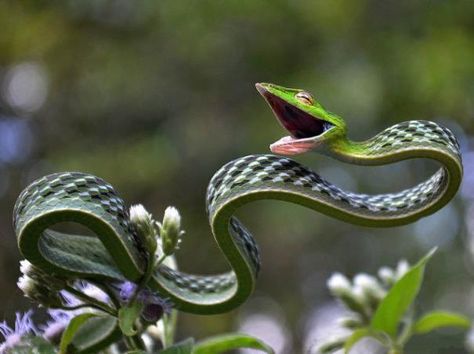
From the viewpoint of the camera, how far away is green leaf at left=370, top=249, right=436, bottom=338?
5.24 ft

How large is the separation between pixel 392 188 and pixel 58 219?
833 cm

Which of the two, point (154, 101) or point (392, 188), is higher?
point (154, 101)

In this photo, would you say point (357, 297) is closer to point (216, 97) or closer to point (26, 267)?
point (26, 267)

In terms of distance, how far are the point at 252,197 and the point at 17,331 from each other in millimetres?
479

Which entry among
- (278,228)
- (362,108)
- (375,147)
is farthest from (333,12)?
(375,147)

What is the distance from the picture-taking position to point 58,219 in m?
1.22

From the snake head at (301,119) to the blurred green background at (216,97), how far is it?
6.29 metres

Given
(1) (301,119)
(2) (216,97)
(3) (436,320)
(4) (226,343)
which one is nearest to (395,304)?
(3) (436,320)

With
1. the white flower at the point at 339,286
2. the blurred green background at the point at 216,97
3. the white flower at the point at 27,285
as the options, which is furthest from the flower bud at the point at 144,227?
the blurred green background at the point at 216,97

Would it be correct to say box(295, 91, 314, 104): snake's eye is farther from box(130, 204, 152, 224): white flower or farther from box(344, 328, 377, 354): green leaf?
box(344, 328, 377, 354): green leaf

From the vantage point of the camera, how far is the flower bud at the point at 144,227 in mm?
1310

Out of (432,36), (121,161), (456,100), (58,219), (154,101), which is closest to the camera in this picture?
(58,219)

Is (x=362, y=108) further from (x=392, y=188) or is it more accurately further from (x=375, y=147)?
(x=375, y=147)

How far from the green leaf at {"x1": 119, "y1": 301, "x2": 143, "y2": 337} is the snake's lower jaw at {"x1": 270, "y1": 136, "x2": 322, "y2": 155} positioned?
0.34 m
